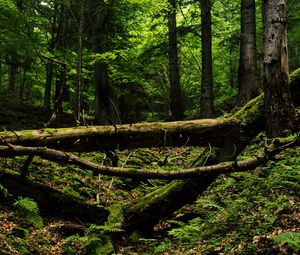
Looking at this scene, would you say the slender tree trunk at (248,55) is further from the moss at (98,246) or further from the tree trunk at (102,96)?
the moss at (98,246)

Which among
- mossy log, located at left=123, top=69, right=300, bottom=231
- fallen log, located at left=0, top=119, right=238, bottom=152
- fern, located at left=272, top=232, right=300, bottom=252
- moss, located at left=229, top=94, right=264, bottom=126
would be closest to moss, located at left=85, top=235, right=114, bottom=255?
mossy log, located at left=123, top=69, right=300, bottom=231

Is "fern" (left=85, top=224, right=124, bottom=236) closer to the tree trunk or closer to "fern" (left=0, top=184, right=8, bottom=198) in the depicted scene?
"fern" (left=0, top=184, right=8, bottom=198)

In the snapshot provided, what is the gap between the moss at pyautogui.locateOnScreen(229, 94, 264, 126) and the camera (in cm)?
783

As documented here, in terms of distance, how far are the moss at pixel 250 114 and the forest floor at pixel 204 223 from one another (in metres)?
0.98

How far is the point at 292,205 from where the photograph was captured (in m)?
6.07

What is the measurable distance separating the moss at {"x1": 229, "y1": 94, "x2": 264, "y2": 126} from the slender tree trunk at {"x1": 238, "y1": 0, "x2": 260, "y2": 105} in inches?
237

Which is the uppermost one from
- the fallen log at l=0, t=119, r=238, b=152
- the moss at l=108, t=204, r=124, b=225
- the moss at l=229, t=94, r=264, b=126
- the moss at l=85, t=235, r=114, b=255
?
the moss at l=229, t=94, r=264, b=126

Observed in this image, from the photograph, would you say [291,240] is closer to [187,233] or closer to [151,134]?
[187,233]

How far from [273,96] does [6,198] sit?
228 inches

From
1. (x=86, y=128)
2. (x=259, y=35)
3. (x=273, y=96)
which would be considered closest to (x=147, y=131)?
(x=86, y=128)

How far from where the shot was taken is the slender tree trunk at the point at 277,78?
24.6 ft

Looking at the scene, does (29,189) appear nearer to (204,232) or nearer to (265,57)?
(204,232)

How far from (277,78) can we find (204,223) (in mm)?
3176

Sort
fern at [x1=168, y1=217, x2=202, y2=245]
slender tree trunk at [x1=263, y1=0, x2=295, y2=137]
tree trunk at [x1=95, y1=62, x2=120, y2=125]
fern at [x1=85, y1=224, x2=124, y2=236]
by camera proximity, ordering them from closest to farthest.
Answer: fern at [x1=168, y1=217, x2=202, y2=245] < fern at [x1=85, y1=224, x2=124, y2=236] < slender tree trunk at [x1=263, y1=0, x2=295, y2=137] < tree trunk at [x1=95, y1=62, x2=120, y2=125]
